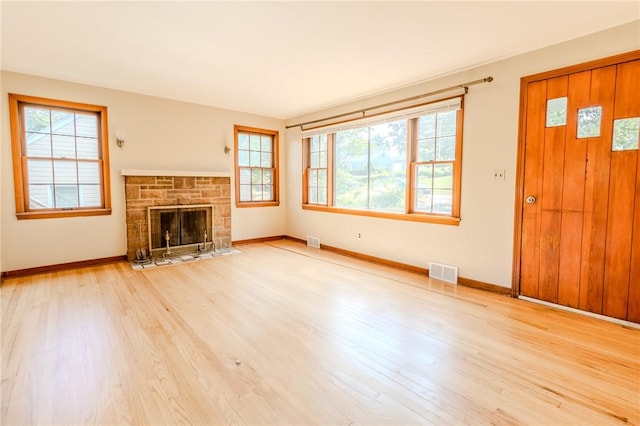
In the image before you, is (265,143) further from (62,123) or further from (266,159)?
(62,123)

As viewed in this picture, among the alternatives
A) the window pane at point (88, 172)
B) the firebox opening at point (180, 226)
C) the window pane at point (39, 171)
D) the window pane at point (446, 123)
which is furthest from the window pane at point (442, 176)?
the window pane at point (39, 171)

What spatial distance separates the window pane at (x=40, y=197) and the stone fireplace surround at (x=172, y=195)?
90cm

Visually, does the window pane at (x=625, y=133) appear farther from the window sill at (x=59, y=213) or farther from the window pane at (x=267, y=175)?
the window sill at (x=59, y=213)

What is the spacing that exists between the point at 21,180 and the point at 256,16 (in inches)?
152

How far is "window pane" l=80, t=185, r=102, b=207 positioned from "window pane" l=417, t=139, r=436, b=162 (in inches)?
188

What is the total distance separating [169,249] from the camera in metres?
5.01

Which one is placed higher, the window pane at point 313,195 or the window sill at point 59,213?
the window pane at point 313,195

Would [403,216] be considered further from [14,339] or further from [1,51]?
[1,51]

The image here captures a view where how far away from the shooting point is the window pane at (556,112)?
2965 mm

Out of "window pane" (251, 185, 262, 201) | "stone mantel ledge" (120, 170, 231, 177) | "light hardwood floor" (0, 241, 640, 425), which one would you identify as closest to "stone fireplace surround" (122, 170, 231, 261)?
"stone mantel ledge" (120, 170, 231, 177)

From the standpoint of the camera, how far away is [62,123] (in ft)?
13.9

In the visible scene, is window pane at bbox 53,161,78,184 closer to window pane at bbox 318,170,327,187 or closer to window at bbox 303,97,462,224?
window at bbox 303,97,462,224

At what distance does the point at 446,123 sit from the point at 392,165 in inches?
38.0

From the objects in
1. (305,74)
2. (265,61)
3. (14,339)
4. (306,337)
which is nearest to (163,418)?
(306,337)
